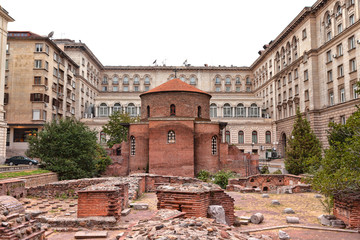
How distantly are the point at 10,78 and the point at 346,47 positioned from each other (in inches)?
1657

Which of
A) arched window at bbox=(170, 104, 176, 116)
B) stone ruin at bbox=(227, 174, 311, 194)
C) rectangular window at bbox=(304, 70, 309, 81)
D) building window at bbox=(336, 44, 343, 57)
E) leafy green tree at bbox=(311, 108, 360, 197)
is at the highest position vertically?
building window at bbox=(336, 44, 343, 57)

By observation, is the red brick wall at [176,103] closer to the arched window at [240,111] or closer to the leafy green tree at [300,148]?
the leafy green tree at [300,148]

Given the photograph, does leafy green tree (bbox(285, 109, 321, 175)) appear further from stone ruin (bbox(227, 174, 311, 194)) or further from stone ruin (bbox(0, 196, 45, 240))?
stone ruin (bbox(0, 196, 45, 240))

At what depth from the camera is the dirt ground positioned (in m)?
9.43

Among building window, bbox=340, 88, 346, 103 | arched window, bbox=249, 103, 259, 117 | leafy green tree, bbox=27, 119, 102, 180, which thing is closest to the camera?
leafy green tree, bbox=27, 119, 102, 180

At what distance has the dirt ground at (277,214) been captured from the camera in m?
9.43

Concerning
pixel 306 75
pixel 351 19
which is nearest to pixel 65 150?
pixel 351 19

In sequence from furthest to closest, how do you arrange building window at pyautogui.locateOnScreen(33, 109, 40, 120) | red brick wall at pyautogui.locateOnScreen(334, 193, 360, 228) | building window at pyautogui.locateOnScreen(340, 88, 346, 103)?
building window at pyautogui.locateOnScreen(33, 109, 40, 120)
building window at pyautogui.locateOnScreen(340, 88, 346, 103)
red brick wall at pyautogui.locateOnScreen(334, 193, 360, 228)

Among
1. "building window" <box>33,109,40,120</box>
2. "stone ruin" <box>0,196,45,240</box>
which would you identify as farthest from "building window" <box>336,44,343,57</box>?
"building window" <box>33,109,40,120</box>

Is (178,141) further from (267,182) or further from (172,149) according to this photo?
(267,182)

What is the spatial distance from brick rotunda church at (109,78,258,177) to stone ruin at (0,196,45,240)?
2037 centimetres

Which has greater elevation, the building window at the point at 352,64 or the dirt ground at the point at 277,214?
the building window at the point at 352,64

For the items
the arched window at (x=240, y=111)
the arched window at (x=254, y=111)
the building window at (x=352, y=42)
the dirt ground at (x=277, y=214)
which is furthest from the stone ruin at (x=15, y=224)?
the arched window at (x=254, y=111)

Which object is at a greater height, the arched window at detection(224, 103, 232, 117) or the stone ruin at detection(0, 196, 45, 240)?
the arched window at detection(224, 103, 232, 117)
